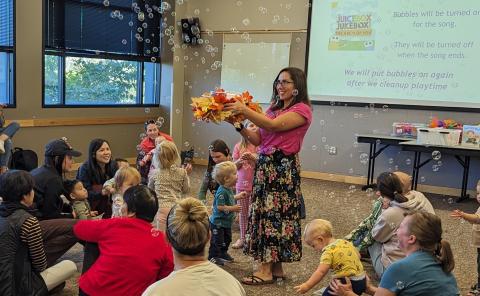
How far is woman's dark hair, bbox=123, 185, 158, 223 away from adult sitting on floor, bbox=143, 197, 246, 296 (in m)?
0.66

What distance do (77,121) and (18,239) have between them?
5101mm

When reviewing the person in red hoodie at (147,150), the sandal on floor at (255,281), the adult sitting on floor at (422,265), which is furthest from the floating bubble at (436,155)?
the adult sitting on floor at (422,265)

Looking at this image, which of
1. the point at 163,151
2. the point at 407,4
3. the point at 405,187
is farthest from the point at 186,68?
the point at 405,187

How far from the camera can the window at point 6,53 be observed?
6.33 metres

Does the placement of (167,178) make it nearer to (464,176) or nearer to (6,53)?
(6,53)

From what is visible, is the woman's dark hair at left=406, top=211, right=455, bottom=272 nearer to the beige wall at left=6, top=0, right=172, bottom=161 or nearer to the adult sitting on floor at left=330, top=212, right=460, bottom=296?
the adult sitting on floor at left=330, top=212, right=460, bottom=296

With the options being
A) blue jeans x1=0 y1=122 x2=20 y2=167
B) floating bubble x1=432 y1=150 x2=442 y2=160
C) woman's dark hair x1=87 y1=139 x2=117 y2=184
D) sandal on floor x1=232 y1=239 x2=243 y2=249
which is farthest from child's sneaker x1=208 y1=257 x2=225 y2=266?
floating bubble x1=432 y1=150 x2=442 y2=160

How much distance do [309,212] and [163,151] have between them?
8.33ft

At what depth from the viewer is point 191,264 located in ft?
5.04

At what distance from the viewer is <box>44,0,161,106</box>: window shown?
707 centimetres

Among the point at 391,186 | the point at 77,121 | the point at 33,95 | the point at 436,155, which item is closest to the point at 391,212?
the point at 391,186

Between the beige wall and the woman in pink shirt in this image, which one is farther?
the beige wall

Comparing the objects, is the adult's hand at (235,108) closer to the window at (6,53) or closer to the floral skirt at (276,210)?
the floral skirt at (276,210)

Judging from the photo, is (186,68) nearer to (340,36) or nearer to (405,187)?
(340,36)
